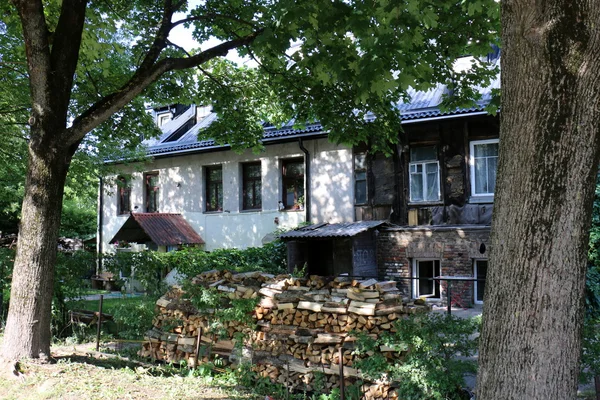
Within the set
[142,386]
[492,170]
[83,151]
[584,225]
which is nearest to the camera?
[584,225]

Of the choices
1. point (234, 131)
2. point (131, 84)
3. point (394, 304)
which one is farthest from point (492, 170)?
point (131, 84)

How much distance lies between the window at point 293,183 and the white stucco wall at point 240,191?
25 centimetres

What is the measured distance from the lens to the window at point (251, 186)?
20.1m

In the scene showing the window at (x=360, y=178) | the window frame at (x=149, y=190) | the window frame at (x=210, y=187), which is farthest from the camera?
the window frame at (x=149, y=190)

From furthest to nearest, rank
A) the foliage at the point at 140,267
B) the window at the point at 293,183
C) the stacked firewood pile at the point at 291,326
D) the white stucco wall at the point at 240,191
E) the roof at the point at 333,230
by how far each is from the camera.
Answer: the window at the point at 293,183
the white stucco wall at the point at 240,191
the roof at the point at 333,230
the foliage at the point at 140,267
the stacked firewood pile at the point at 291,326

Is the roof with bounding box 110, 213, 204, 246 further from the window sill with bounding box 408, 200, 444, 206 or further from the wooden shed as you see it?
the window sill with bounding box 408, 200, 444, 206

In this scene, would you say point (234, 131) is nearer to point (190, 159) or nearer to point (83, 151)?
point (83, 151)

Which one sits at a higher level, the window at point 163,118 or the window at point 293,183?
the window at point 163,118

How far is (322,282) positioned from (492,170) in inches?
341

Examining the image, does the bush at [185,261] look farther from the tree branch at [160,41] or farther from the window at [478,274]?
the window at [478,274]

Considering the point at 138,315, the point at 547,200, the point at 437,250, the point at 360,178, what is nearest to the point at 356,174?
the point at 360,178

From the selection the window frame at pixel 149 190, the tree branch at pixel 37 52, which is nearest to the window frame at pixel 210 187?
the window frame at pixel 149 190

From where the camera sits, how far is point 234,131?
35.8 feet

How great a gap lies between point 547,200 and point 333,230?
12.5m
